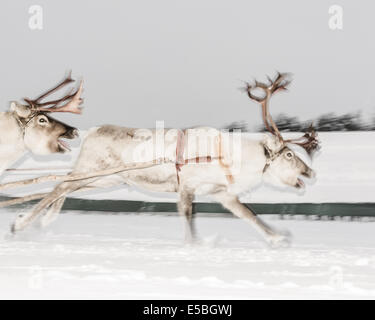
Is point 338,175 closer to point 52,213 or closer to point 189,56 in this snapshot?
point 189,56

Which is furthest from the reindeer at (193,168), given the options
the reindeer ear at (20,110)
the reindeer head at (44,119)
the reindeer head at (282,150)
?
the reindeer ear at (20,110)

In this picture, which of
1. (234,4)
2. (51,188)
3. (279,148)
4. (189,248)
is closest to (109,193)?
(51,188)

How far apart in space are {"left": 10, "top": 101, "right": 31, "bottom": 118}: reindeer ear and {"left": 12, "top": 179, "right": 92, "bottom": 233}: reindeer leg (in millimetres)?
313

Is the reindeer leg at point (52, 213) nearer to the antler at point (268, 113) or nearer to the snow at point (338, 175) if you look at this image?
the snow at point (338, 175)

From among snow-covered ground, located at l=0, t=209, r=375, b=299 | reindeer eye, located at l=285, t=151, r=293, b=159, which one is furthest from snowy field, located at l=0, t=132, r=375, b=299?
reindeer eye, located at l=285, t=151, r=293, b=159

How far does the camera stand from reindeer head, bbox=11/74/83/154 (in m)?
2.30

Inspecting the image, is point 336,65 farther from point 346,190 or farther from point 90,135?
point 90,135

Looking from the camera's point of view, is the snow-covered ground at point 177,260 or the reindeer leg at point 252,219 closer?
the snow-covered ground at point 177,260

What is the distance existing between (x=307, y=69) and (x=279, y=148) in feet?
1.06

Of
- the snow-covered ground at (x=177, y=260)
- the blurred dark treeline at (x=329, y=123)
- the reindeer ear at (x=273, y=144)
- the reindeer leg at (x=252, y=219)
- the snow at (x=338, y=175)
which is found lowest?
the snow-covered ground at (x=177, y=260)

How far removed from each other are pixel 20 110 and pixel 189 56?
708 millimetres

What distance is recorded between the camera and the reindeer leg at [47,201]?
2.31 metres

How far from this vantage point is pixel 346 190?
89.5 inches

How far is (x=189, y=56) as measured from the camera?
2279 mm
